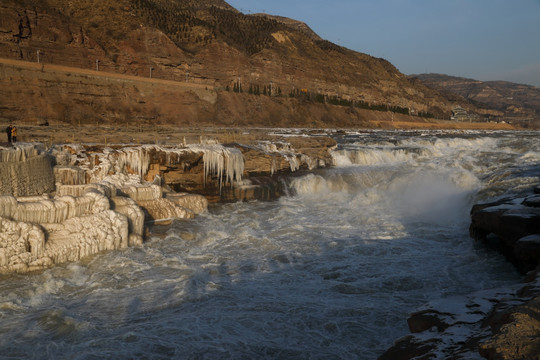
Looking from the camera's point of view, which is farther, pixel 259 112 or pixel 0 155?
pixel 259 112

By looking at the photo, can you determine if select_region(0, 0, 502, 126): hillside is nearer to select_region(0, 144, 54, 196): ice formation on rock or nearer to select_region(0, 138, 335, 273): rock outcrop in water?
select_region(0, 138, 335, 273): rock outcrop in water

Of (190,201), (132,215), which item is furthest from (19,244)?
(190,201)

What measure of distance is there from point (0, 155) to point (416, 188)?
1279cm

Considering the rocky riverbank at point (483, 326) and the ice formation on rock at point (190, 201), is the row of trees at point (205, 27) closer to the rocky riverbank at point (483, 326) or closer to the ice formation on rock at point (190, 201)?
the ice formation on rock at point (190, 201)

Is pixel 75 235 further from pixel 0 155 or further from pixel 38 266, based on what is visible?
pixel 0 155

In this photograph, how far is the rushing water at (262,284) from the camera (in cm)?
559

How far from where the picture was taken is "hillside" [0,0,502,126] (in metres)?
33.7

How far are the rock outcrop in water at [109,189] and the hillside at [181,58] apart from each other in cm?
1536

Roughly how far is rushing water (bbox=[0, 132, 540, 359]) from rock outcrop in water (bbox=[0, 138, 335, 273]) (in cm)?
49

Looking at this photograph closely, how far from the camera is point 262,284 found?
7688 mm

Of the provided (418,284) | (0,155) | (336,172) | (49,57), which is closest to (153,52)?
(49,57)

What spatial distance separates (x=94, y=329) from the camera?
591 centimetres

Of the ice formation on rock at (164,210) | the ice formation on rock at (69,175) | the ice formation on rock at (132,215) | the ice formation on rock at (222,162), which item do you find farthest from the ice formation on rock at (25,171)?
the ice formation on rock at (222,162)

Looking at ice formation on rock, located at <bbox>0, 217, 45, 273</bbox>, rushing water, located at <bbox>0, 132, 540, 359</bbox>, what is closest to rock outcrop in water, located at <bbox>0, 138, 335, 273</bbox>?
ice formation on rock, located at <bbox>0, 217, 45, 273</bbox>
